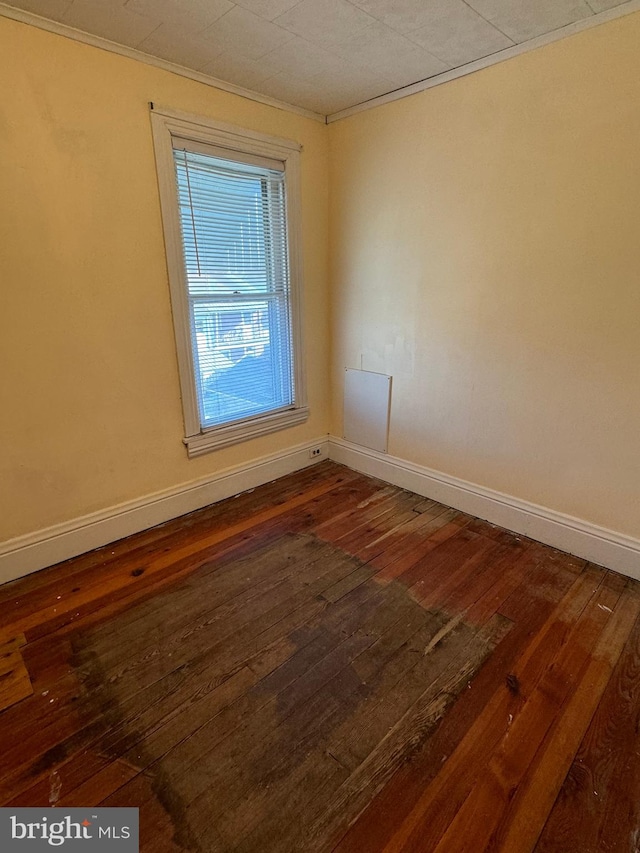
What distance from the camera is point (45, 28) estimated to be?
70.4 inches

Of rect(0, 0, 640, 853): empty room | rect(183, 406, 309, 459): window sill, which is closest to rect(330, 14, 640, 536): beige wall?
rect(0, 0, 640, 853): empty room

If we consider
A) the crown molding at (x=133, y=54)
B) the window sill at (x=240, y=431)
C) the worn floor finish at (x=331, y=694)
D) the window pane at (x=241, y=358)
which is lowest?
the worn floor finish at (x=331, y=694)

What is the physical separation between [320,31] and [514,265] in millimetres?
1396

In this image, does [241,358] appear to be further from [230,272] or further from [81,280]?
[81,280]

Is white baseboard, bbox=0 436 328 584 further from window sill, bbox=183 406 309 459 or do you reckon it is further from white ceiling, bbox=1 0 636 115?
white ceiling, bbox=1 0 636 115

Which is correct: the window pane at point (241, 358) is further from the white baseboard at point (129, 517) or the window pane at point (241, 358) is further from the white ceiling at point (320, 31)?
A: the white ceiling at point (320, 31)

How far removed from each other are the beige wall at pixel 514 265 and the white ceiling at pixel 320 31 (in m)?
0.18

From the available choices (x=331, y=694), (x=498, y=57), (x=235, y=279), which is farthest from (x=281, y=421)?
(x=498, y=57)

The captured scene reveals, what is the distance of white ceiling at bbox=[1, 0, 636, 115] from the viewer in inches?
66.7

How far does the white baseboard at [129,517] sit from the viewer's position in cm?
215

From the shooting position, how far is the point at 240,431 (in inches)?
114

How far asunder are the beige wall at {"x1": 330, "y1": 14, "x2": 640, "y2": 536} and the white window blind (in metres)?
0.55

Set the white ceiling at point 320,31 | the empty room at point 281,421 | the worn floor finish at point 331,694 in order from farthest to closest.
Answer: the white ceiling at point 320,31 → the empty room at point 281,421 → the worn floor finish at point 331,694

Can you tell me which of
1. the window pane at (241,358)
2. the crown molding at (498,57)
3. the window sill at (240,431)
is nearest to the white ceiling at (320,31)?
the crown molding at (498,57)
